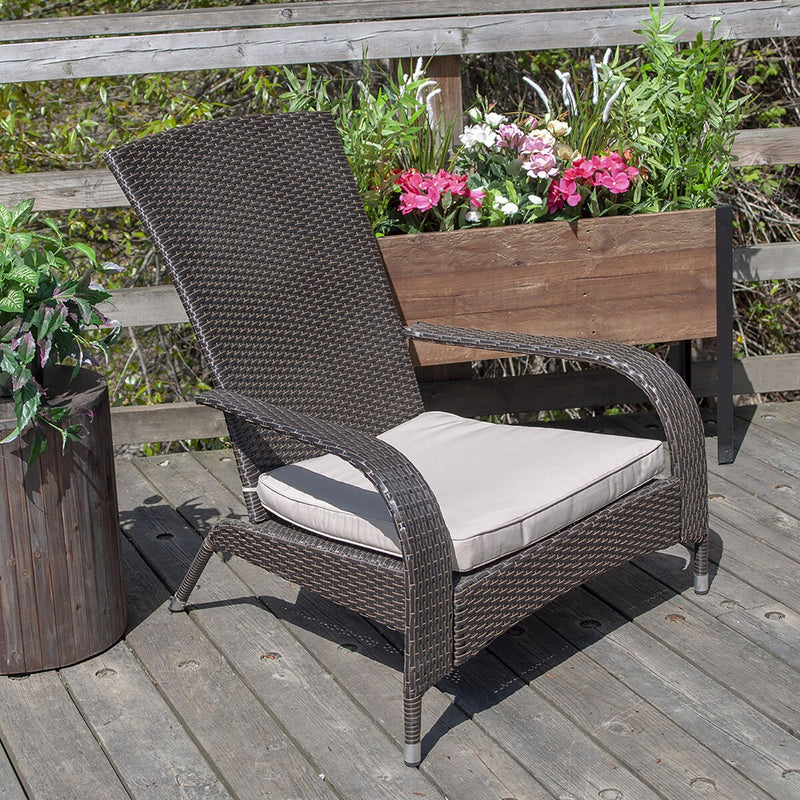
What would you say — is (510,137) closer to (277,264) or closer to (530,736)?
(277,264)

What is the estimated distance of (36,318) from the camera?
2199mm

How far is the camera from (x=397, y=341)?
287 cm

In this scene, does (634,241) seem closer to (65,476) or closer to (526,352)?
(526,352)

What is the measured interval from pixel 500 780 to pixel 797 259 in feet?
7.65

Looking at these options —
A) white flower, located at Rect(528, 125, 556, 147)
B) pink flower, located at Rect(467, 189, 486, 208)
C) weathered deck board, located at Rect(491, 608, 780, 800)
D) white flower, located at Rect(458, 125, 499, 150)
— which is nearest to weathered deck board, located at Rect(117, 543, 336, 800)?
weathered deck board, located at Rect(491, 608, 780, 800)

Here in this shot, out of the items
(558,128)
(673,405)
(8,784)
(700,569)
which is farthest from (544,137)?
(8,784)

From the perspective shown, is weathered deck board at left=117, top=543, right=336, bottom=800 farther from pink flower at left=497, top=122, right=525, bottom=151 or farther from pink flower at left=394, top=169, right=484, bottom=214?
pink flower at left=497, top=122, right=525, bottom=151

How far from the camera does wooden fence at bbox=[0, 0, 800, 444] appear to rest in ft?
11.0

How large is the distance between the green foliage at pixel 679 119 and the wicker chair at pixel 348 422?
0.93m

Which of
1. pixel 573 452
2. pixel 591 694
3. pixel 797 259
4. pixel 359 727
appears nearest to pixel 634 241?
pixel 797 259

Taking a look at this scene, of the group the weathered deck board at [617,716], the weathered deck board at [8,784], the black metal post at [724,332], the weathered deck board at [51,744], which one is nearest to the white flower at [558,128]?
the black metal post at [724,332]

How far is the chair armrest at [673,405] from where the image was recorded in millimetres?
2488

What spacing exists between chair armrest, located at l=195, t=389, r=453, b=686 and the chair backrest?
530 millimetres

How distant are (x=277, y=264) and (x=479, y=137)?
842 millimetres
